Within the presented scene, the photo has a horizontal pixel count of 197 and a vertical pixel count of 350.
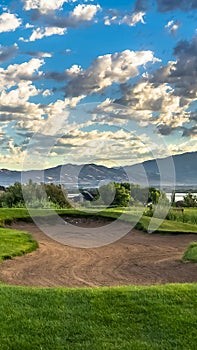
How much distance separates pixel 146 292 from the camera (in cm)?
761

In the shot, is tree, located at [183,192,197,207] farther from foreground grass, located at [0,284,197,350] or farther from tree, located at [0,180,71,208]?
foreground grass, located at [0,284,197,350]

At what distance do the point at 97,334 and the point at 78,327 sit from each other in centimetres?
33

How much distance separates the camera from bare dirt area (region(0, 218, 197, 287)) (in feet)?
31.8

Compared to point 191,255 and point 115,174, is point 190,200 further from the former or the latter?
point 191,255

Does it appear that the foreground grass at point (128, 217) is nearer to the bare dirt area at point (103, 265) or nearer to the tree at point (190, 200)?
the bare dirt area at point (103, 265)

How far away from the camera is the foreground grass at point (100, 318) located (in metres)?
6.02

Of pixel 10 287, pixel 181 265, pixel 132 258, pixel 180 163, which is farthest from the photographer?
pixel 180 163

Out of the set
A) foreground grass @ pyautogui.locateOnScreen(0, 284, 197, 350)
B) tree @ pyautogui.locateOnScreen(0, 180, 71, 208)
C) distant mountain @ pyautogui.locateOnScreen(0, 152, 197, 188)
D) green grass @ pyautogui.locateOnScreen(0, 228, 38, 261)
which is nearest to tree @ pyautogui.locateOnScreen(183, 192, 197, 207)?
distant mountain @ pyautogui.locateOnScreen(0, 152, 197, 188)

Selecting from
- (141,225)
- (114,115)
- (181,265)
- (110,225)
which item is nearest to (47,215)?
(110,225)

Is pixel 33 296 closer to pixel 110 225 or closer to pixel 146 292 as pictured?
pixel 146 292

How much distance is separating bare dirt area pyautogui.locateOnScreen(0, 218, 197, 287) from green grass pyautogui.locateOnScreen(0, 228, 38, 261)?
0.95ft

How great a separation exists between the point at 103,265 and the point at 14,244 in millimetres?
3685

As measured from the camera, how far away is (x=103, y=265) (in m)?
11.5

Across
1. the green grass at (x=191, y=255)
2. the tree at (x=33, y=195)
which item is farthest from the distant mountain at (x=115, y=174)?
the green grass at (x=191, y=255)
